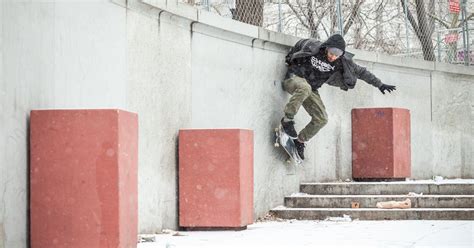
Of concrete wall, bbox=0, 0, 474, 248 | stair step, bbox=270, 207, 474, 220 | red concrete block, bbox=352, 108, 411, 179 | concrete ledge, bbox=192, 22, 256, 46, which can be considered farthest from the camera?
red concrete block, bbox=352, 108, 411, 179

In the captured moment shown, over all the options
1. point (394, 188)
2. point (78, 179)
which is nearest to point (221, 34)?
point (394, 188)

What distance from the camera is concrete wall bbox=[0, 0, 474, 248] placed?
→ 6.77m

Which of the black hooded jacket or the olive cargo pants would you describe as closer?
the black hooded jacket

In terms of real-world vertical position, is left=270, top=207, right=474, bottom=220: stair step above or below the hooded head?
below

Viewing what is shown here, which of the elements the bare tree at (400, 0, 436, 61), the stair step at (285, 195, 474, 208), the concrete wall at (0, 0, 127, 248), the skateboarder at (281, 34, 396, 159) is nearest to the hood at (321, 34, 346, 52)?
the skateboarder at (281, 34, 396, 159)

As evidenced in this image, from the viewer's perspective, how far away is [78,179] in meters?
6.71

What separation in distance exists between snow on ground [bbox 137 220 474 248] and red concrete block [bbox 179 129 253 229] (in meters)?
0.20

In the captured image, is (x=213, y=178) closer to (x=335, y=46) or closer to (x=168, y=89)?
(x=168, y=89)

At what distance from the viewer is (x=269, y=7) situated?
560 inches

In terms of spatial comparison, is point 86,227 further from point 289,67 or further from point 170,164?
point 289,67

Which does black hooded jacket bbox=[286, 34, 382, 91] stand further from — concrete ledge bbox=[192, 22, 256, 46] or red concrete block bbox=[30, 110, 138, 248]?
red concrete block bbox=[30, 110, 138, 248]

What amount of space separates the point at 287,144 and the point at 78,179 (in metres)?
5.88

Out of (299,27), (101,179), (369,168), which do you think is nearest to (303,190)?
(369,168)

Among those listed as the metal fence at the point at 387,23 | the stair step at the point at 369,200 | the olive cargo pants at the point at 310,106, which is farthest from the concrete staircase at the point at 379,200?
the metal fence at the point at 387,23
